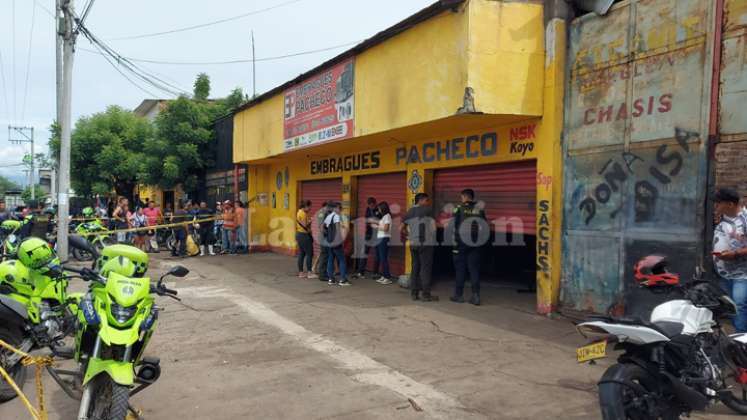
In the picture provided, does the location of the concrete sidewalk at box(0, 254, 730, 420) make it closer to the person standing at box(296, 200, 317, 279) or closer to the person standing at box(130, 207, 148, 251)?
the person standing at box(296, 200, 317, 279)

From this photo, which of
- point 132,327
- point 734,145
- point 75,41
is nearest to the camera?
point 132,327

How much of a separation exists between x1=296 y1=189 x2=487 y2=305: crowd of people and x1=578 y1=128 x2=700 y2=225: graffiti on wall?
180cm

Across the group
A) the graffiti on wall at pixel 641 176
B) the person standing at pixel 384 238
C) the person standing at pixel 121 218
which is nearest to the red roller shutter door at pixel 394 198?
the person standing at pixel 384 238

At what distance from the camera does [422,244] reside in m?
8.57

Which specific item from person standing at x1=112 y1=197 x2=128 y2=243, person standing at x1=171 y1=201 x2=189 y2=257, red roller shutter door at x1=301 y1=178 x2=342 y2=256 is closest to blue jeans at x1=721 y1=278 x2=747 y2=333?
red roller shutter door at x1=301 y1=178 x2=342 y2=256

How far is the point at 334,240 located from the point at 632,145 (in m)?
5.60

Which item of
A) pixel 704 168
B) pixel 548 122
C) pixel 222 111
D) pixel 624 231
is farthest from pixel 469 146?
pixel 222 111

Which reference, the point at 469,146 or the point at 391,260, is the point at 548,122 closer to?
the point at 469,146

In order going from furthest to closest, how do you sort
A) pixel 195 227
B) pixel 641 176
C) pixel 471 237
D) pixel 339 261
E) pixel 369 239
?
pixel 195 227, pixel 369 239, pixel 339 261, pixel 471 237, pixel 641 176

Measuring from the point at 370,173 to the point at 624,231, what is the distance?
6.15 metres

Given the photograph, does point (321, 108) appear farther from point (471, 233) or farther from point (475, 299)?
point (475, 299)

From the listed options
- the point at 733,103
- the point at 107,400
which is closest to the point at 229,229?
the point at 107,400

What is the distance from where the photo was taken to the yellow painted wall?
695 centimetres

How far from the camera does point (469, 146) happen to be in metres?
8.62
